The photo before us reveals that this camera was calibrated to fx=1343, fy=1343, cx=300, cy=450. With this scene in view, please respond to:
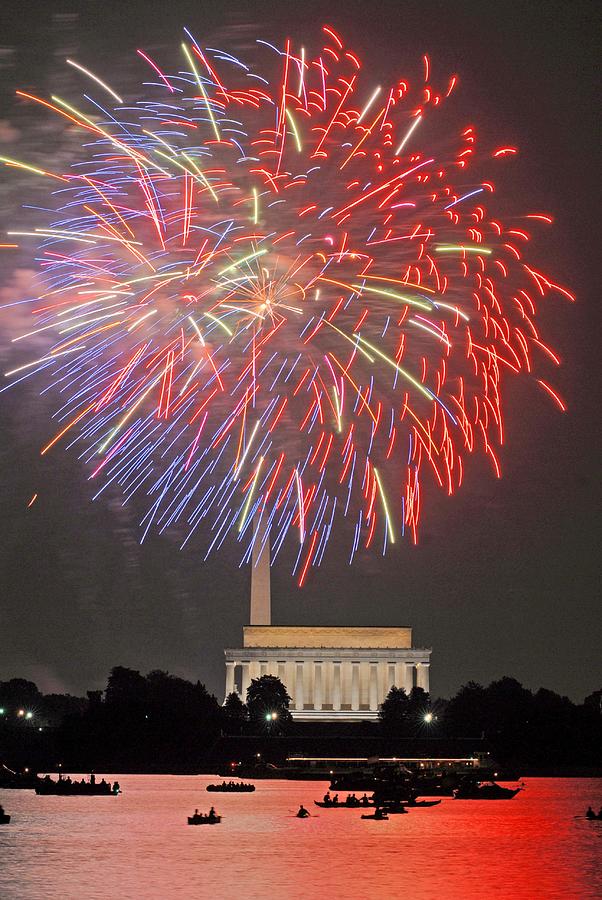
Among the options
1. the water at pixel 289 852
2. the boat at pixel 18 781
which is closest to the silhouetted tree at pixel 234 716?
the boat at pixel 18 781

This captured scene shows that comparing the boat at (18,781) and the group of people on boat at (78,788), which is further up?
the boat at (18,781)

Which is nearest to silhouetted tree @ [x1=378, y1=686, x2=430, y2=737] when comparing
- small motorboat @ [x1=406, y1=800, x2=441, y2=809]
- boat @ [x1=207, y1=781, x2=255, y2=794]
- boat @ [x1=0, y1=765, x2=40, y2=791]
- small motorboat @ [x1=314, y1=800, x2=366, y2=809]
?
boat @ [x1=207, y1=781, x2=255, y2=794]

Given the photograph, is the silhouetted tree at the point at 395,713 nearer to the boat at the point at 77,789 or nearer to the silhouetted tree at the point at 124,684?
the silhouetted tree at the point at 124,684

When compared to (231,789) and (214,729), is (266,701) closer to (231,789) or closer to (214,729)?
(214,729)

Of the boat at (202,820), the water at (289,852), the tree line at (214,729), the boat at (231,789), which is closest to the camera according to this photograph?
the water at (289,852)

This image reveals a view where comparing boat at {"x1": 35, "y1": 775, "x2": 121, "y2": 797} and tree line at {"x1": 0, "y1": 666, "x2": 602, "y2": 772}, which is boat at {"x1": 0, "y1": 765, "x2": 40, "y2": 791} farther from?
tree line at {"x1": 0, "y1": 666, "x2": 602, "y2": 772}

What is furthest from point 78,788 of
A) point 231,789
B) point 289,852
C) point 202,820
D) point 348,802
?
point 289,852

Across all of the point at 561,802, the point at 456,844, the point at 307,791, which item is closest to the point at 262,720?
the point at 307,791

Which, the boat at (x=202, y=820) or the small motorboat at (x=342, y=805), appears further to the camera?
the small motorboat at (x=342, y=805)
